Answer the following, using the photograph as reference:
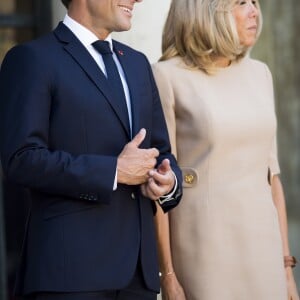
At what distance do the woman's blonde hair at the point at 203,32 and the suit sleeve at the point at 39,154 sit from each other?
0.87 m

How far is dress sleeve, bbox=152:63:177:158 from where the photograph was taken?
4262 millimetres

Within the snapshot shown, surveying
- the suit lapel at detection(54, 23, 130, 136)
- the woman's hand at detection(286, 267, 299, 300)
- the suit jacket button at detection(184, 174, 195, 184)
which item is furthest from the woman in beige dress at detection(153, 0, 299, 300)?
the suit lapel at detection(54, 23, 130, 136)

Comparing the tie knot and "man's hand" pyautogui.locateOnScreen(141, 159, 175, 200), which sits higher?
the tie knot

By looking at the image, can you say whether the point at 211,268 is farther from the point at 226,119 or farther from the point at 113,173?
the point at 113,173

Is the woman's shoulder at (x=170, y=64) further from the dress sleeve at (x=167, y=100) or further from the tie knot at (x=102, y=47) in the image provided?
the tie knot at (x=102, y=47)

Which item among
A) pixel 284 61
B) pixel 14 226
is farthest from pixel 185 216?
pixel 284 61

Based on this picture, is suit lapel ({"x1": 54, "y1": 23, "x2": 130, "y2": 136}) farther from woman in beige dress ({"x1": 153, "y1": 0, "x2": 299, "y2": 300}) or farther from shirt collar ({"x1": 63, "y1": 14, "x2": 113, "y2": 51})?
woman in beige dress ({"x1": 153, "y1": 0, "x2": 299, "y2": 300})

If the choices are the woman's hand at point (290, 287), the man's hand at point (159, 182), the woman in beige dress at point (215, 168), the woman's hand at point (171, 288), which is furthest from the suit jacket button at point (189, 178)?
the woman's hand at point (290, 287)

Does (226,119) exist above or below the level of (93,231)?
above

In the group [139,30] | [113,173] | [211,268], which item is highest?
[139,30]

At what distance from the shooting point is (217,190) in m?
4.29

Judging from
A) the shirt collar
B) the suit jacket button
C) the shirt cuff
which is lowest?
the shirt cuff

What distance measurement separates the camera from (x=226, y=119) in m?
4.27

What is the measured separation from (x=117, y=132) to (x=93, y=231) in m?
0.35
